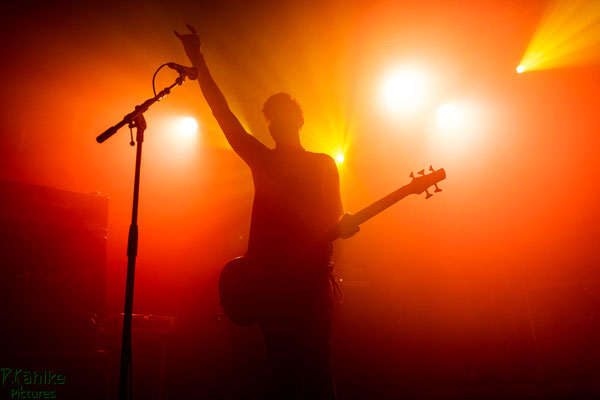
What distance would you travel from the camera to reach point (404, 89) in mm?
5441

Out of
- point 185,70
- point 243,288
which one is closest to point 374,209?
point 243,288

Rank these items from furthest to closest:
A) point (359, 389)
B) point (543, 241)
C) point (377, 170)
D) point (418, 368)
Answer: point (377, 170)
point (543, 241)
point (418, 368)
point (359, 389)

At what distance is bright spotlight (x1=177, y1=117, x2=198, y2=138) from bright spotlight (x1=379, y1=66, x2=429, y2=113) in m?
2.28

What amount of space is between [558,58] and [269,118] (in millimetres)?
4174

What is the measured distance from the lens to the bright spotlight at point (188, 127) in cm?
544

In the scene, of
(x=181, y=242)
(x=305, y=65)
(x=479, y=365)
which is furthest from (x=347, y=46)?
(x=479, y=365)

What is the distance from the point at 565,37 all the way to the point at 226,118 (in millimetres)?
4269

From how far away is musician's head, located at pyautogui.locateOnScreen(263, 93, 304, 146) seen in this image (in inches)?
87.4

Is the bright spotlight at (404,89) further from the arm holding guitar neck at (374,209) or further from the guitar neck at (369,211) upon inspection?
the guitar neck at (369,211)

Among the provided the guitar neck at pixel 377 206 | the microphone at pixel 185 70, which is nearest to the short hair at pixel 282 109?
the microphone at pixel 185 70

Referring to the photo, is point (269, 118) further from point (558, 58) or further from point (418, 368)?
point (558, 58)

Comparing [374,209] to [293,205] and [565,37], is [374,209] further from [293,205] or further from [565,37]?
[565,37]

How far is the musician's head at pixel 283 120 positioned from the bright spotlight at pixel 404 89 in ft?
11.0

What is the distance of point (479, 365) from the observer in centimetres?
459
